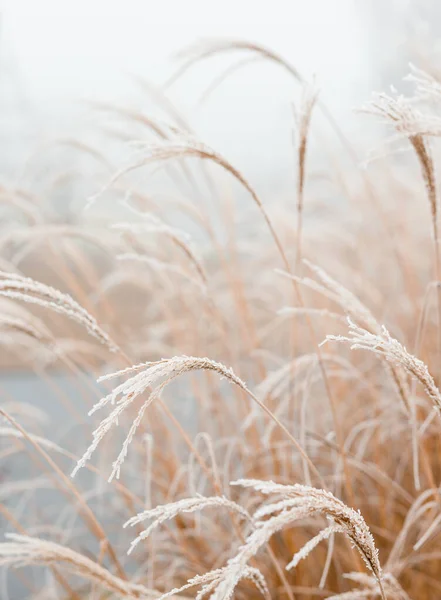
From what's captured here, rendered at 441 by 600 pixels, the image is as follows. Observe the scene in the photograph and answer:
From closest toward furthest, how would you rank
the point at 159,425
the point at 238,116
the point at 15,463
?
the point at 159,425 < the point at 15,463 < the point at 238,116

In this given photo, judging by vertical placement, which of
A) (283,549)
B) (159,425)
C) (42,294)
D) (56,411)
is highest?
(42,294)

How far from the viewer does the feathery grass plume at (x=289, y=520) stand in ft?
1.03

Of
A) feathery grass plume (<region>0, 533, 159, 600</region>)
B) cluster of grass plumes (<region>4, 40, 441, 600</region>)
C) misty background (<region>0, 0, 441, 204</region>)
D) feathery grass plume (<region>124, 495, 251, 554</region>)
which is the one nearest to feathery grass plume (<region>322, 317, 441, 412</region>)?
cluster of grass plumes (<region>4, 40, 441, 600</region>)

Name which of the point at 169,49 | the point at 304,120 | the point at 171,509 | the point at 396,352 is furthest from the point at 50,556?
the point at 169,49

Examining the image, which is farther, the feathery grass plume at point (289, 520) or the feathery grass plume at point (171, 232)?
the feathery grass plume at point (171, 232)

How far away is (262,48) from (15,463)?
1.77 m

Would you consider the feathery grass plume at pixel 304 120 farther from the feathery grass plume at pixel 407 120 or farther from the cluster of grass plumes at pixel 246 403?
the feathery grass plume at pixel 407 120

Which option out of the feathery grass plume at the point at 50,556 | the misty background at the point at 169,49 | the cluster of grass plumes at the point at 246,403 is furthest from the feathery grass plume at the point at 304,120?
the misty background at the point at 169,49

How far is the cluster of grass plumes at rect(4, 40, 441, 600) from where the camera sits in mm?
455

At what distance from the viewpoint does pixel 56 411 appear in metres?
2.54

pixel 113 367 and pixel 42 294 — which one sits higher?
pixel 42 294

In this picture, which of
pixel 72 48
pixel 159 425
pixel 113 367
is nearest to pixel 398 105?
pixel 159 425

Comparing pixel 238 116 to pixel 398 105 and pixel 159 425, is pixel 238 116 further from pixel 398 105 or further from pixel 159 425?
pixel 398 105

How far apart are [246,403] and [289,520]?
52cm
